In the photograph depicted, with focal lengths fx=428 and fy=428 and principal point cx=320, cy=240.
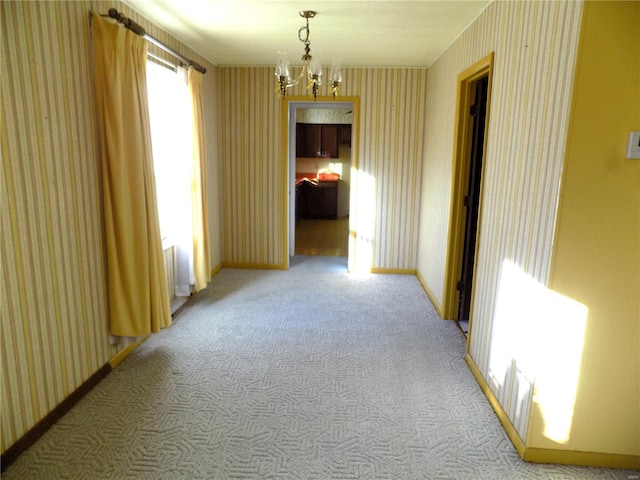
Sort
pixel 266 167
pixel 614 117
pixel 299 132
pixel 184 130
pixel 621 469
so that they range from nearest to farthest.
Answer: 1. pixel 614 117
2. pixel 621 469
3. pixel 184 130
4. pixel 266 167
5. pixel 299 132

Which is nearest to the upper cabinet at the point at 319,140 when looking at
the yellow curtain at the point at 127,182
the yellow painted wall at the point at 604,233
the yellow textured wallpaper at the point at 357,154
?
the yellow textured wallpaper at the point at 357,154

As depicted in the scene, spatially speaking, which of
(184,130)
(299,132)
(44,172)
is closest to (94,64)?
(44,172)

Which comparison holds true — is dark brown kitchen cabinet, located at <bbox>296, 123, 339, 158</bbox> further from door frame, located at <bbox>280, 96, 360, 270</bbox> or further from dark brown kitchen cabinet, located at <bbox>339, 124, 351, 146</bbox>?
door frame, located at <bbox>280, 96, 360, 270</bbox>

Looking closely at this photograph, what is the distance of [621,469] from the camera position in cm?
212

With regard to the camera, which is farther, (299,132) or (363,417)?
(299,132)

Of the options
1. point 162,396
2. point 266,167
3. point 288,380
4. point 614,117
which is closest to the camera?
point 614,117

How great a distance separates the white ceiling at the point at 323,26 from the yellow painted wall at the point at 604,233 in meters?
1.35

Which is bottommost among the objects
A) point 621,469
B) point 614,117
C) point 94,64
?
point 621,469

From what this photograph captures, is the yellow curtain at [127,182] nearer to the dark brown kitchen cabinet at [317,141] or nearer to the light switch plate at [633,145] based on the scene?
the light switch plate at [633,145]

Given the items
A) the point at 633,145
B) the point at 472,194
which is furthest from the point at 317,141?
the point at 633,145

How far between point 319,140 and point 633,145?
25.4 ft

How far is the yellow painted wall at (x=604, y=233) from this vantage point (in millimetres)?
1815

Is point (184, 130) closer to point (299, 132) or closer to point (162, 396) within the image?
point (162, 396)

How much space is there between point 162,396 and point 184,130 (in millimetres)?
2438
